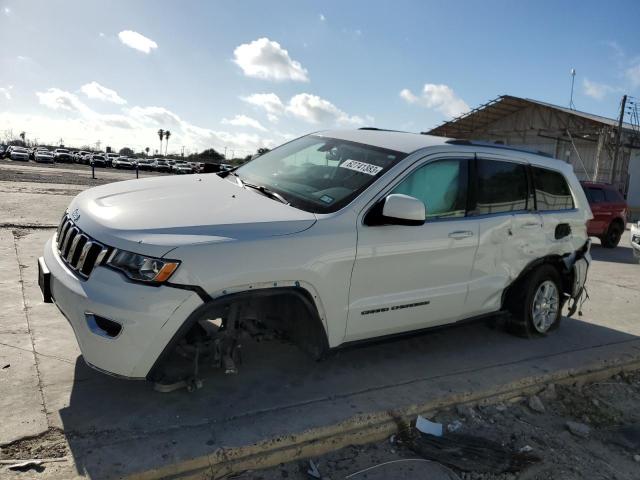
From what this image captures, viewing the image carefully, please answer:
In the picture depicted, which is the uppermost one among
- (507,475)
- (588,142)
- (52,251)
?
(588,142)

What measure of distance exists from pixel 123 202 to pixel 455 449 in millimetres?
2580

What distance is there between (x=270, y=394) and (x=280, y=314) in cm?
55

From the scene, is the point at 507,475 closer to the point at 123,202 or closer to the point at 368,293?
the point at 368,293

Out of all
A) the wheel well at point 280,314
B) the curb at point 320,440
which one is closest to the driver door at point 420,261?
the wheel well at point 280,314

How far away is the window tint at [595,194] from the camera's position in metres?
13.2

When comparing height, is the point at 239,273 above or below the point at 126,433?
above

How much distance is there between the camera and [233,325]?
3.33 metres

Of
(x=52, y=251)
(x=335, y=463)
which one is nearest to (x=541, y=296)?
(x=335, y=463)

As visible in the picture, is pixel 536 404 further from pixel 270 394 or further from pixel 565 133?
pixel 565 133

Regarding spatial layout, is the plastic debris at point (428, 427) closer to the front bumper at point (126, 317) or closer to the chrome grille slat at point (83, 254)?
the front bumper at point (126, 317)

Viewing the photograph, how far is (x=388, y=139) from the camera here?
421 centimetres

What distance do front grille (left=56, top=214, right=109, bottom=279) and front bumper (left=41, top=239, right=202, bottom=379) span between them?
0.08 metres

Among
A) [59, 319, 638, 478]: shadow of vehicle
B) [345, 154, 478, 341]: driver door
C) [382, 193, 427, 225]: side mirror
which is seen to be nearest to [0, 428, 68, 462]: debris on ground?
[59, 319, 638, 478]: shadow of vehicle

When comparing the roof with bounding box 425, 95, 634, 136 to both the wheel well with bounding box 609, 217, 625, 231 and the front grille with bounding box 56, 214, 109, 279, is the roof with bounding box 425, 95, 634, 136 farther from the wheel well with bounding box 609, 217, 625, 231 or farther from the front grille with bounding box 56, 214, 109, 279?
the front grille with bounding box 56, 214, 109, 279
